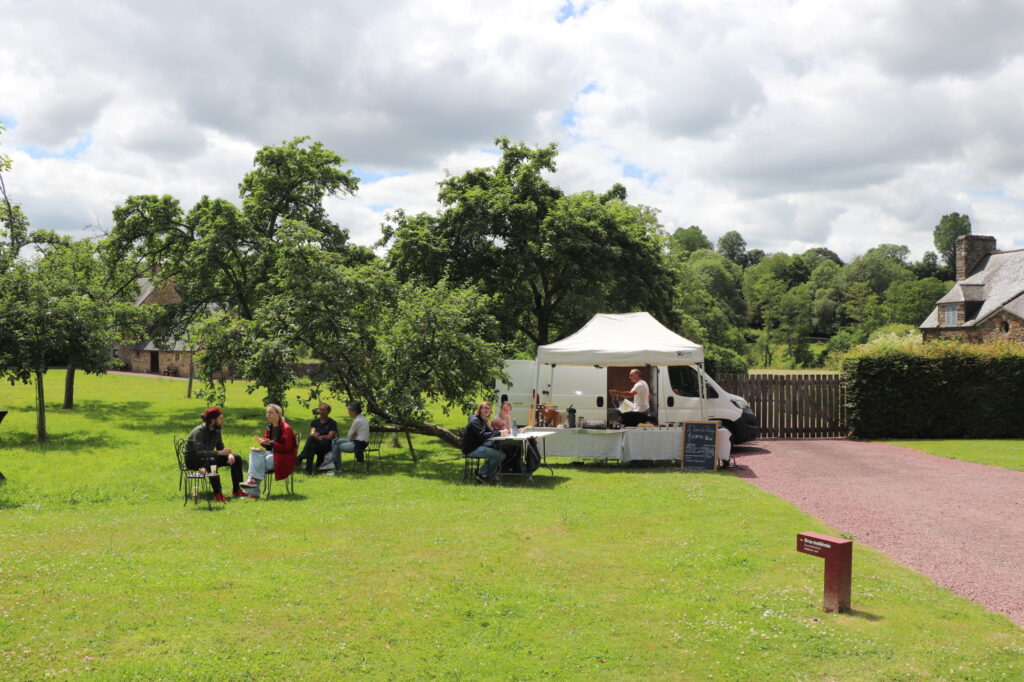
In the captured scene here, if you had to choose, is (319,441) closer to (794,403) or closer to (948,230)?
(794,403)

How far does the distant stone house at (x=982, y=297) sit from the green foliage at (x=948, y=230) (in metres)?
82.1

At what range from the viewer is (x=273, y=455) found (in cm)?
1158

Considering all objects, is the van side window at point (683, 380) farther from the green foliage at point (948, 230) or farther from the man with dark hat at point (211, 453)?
the green foliage at point (948, 230)

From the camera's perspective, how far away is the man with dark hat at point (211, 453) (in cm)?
1081

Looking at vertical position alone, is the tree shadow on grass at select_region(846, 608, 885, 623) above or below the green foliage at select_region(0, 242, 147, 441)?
below

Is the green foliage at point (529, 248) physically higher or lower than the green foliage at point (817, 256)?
lower

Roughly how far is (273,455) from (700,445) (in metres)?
8.11

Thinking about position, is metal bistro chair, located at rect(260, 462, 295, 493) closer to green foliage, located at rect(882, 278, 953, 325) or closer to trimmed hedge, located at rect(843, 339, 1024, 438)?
trimmed hedge, located at rect(843, 339, 1024, 438)

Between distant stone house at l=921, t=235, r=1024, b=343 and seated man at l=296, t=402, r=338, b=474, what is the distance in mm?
42962

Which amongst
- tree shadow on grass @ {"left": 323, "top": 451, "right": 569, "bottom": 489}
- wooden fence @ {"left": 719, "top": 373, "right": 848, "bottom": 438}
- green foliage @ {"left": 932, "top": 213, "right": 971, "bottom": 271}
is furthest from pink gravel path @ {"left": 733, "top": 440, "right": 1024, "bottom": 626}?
green foliage @ {"left": 932, "top": 213, "right": 971, "bottom": 271}

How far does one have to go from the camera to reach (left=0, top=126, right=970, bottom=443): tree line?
1590 cm

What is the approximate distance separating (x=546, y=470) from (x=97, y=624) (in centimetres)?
1000

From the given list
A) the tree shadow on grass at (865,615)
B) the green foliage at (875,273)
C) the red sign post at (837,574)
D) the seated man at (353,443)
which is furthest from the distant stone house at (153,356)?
the green foliage at (875,273)

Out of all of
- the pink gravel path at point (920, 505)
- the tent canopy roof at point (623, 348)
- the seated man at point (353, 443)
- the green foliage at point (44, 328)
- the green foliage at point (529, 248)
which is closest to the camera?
the pink gravel path at point (920, 505)
